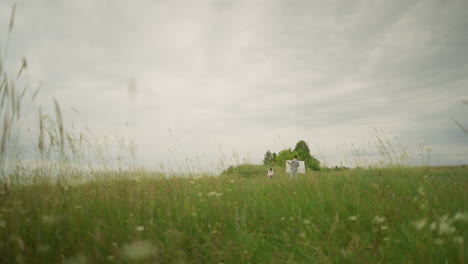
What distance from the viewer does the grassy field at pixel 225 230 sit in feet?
7.33

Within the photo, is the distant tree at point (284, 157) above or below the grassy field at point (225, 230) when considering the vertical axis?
above

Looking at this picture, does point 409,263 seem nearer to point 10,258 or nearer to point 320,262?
point 320,262

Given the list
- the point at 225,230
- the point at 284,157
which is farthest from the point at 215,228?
the point at 284,157

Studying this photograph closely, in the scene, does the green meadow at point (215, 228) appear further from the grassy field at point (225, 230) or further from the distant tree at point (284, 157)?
the distant tree at point (284, 157)

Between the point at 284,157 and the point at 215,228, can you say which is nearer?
the point at 215,228

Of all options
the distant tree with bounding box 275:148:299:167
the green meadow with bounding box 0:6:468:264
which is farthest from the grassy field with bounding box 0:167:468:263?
the distant tree with bounding box 275:148:299:167

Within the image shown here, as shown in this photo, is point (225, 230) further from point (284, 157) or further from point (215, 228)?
point (284, 157)

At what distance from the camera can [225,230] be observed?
2859 millimetres

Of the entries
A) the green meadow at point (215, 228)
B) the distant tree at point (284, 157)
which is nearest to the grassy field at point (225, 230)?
the green meadow at point (215, 228)

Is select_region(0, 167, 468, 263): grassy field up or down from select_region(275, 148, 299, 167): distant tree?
down

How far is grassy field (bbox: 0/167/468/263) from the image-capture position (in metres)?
2.23

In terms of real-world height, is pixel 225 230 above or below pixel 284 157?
below

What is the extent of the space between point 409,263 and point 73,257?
3.12 metres

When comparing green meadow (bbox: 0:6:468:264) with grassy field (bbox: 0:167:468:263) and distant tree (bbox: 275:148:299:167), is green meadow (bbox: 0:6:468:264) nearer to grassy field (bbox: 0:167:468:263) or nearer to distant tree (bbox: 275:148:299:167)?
grassy field (bbox: 0:167:468:263)
